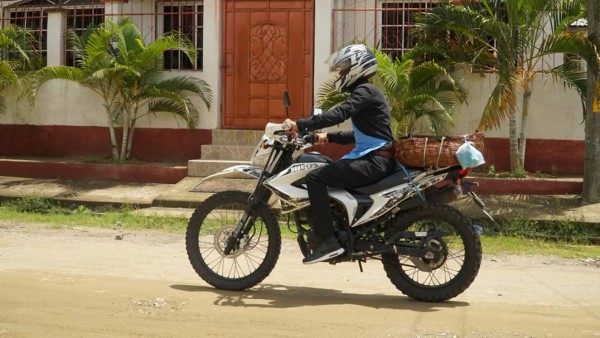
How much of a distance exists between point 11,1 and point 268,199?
1013cm

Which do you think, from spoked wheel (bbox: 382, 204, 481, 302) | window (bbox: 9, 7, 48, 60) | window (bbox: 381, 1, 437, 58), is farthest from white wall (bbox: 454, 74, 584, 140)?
window (bbox: 9, 7, 48, 60)

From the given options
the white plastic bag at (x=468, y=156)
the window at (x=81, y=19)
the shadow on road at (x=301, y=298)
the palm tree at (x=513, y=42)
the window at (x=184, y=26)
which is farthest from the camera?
the window at (x=81, y=19)

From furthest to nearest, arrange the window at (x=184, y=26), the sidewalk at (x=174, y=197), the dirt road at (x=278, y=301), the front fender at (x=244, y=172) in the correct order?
the window at (x=184, y=26) < the sidewalk at (x=174, y=197) < the front fender at (x=244, y=172) < the dirt road at (x=278, y=301)

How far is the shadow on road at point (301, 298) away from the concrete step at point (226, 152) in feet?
20.5

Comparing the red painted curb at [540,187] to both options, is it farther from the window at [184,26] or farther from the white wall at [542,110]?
the window at [184,26]

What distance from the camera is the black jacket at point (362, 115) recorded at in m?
Answer: 6.55

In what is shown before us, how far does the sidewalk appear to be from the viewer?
35.9ft

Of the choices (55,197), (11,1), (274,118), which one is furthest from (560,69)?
(11,1)

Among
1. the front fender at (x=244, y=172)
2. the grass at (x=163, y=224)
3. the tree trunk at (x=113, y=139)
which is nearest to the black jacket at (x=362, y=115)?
the front fender at (x=244, y=172)

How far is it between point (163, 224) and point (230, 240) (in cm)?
415

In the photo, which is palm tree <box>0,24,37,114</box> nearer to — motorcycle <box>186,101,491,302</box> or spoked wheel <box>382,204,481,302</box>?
motorcycle <box>186,101,491,302</box>

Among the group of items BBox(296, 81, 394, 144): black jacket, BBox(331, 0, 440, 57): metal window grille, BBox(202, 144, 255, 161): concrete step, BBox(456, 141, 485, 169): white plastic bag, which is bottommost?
BBox(202, 144, 255, 161): concrete step

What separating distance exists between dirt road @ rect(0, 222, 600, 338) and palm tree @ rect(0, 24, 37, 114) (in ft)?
19.3

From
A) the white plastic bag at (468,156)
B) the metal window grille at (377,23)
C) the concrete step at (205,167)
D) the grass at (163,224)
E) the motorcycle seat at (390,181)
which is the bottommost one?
the grass at (163,224)
